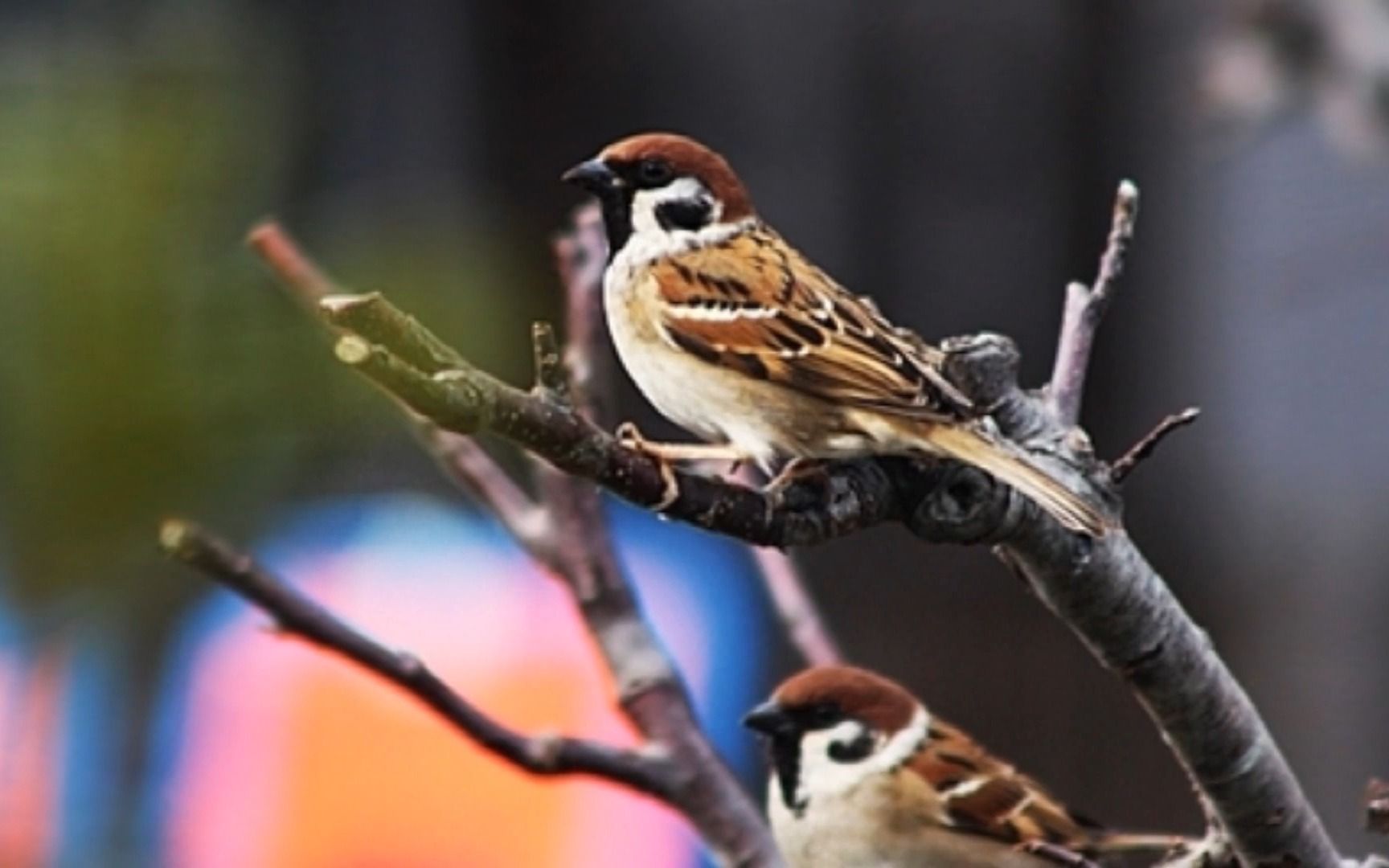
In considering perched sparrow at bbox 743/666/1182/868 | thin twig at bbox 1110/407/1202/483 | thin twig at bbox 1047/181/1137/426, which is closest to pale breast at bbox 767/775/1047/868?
perched sparrow at bbox 743/666/1182/868

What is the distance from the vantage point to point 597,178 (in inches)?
73.9

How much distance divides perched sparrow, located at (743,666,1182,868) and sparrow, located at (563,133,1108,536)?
338 millimetres

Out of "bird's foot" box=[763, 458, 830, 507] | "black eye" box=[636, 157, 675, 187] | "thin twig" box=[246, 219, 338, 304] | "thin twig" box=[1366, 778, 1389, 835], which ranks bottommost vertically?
"thin twig" box=[1366, 778, 1389, 835]

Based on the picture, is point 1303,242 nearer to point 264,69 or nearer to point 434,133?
point 434,133

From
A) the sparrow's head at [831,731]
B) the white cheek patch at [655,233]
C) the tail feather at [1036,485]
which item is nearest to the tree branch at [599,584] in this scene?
the white cheek patch at [655,233]

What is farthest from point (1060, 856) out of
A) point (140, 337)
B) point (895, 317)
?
point (895, 317)

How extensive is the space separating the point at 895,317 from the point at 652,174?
2412mm

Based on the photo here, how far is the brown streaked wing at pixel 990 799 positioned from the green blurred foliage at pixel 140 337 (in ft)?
1.61

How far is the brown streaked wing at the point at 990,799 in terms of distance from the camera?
83.3 inches

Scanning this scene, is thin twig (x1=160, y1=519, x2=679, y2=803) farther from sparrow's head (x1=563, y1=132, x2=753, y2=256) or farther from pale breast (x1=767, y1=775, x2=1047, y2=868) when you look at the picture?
pale breast (x1=767, y1=775, x2=1047, y2=868)

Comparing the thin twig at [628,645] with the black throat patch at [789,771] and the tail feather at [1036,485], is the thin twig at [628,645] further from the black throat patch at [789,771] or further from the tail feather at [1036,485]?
the black throat patch at [789,771]

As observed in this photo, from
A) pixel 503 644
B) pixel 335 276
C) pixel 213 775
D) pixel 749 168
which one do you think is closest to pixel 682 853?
pixel 503 644

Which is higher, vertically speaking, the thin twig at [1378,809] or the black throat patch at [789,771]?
the black throat patch at [789,771]

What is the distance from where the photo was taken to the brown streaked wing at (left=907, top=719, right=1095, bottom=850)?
2.12 metres
